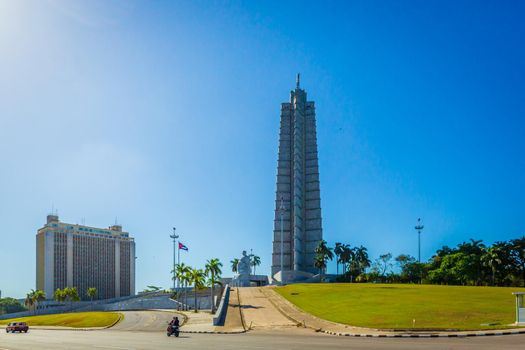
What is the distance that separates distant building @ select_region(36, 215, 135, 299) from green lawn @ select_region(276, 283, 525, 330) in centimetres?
12263

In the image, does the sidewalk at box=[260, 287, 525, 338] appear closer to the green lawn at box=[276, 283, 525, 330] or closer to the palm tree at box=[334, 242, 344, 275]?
the green lawn at box=[276, 283, 525, 330]

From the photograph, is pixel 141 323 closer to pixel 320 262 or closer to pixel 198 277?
pixel 198 277

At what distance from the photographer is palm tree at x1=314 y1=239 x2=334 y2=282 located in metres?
115

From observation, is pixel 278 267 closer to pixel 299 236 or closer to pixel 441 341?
pixel 299 236

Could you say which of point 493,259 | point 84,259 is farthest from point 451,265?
point 84,259

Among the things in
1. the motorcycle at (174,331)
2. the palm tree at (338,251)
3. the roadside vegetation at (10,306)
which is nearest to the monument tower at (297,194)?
the palm tree at (338,251)

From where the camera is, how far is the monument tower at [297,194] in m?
122

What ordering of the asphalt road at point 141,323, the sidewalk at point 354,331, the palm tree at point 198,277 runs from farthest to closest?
the palm tree at point 198,277 → the asphalt road at point 141,323 → the sidewalk at point 354,331

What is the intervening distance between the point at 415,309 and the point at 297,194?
78.9 m

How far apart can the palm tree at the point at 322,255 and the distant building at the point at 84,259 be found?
85.8 m

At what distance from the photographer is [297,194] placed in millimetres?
121562

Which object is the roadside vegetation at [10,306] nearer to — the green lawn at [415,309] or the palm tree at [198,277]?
the palm tree at [198,277]

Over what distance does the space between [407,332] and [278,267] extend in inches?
3593

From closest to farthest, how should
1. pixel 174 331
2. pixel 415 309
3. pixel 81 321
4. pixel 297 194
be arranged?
pixel 174 331, pixel 415 309, pixel 81 321, pixel 297 194
